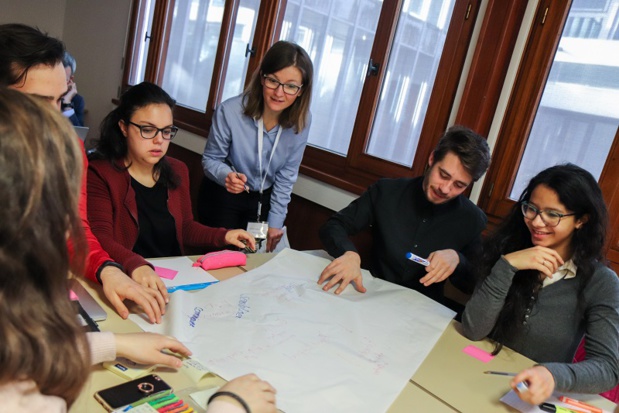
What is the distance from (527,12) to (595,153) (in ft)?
2.20

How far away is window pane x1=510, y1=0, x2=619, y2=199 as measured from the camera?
189cm

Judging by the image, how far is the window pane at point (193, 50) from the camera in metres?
3.55

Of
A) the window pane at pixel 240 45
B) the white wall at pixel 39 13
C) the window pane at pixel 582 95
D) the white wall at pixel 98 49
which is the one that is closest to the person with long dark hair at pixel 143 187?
the window pane at pixel 582 95

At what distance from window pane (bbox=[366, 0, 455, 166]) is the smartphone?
5.99ft

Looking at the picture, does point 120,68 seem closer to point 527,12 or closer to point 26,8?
point 26,8

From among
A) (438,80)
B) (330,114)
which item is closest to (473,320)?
(438,80)

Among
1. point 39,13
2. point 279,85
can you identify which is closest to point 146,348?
point 279,85

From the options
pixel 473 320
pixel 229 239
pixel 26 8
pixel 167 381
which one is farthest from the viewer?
pixel 26 8

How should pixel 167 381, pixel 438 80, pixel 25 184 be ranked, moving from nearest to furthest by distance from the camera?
pixel 25 184, pixel 167 381, pixel 438 80

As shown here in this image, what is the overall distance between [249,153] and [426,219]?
0.89 metres

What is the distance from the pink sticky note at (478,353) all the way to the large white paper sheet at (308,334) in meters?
0.09

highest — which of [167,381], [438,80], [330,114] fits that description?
[438,80]

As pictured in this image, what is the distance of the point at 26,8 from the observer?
Result: 514 cm

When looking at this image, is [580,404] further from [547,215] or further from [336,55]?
[336,55]
